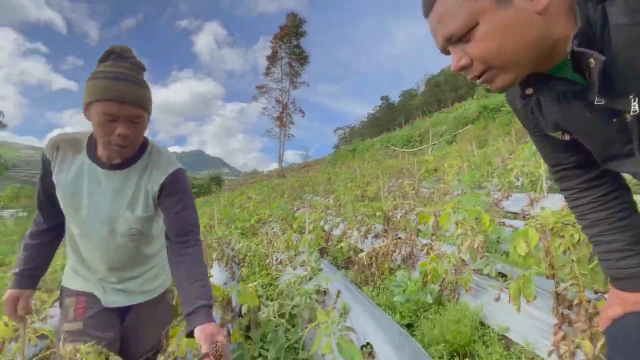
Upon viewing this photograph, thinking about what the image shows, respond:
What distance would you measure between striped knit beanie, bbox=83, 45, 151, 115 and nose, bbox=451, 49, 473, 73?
0.50 metres

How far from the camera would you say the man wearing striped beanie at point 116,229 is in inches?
31.7

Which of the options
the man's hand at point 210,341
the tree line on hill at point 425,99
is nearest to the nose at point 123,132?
the man's hand at point 210,341

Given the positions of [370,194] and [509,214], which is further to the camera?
[370,194]

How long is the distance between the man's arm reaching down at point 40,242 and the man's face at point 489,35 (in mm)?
819

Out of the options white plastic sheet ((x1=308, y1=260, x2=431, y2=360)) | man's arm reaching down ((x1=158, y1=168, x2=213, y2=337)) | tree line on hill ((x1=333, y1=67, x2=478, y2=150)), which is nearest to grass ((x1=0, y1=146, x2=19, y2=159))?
man's arm reaching down ((x1=158, y1=168, x2=213, y2=337))

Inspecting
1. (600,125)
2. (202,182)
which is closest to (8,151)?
(202,182)

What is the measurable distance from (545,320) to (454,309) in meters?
0.44

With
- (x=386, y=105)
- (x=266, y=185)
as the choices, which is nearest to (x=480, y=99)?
(x=386, y=105)

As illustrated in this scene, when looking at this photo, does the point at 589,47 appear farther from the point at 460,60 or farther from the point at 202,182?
the point at 202,182

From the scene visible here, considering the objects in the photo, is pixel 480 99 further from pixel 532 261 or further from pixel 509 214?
pixel 532 261

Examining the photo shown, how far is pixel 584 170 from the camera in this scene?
41.1 inches

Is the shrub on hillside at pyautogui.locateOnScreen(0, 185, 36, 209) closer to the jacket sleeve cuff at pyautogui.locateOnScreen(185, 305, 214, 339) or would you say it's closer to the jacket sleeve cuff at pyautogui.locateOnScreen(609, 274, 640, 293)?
the jacket sleeve cuff at pyautogui.locateOnScreen(185, 305, 214, 339)

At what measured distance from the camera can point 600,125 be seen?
0.83 metres

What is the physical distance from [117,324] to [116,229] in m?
0.28
